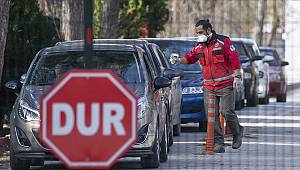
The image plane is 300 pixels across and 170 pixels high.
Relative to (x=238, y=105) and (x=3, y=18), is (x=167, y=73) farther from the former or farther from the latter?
(x=238, y=105)

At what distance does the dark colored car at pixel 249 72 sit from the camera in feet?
89.0

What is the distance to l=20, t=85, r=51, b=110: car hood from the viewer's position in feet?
44.4

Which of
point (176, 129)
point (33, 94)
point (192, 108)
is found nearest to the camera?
point (33, 94)

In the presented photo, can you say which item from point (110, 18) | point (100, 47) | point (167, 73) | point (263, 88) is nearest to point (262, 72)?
point (263, 88)

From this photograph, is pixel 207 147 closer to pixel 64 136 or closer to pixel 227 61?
pixel 227 61

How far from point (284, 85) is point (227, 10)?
62.8 ft

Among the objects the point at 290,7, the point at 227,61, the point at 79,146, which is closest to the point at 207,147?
the point at 227,61

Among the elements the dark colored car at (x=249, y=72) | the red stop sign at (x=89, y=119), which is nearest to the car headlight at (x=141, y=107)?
the red stop sign at (x=89, y=119)

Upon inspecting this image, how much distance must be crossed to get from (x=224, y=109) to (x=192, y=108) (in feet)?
12.3

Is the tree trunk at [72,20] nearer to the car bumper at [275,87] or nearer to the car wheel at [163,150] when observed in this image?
the car wheel at [163,150]

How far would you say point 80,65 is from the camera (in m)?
14.5

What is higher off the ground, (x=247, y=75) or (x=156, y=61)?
(x=156, y=61)

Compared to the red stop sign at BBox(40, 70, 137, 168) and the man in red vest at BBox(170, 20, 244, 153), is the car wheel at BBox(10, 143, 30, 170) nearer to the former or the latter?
the man in red vest at BBox(170, 20, 244, 153)

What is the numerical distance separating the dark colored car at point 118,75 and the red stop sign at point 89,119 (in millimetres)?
5581
